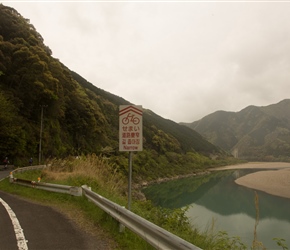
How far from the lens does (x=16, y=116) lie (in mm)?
30422

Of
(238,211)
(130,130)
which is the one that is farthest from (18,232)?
Answer: (238,211)

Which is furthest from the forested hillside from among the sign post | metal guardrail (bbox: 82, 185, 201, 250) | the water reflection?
the sign post

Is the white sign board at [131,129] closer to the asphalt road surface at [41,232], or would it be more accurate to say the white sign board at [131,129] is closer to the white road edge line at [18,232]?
the asphalt road surface at [41,232]

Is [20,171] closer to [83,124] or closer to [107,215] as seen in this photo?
[107,215]

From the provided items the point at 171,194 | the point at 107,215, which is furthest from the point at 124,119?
the point at 171,194

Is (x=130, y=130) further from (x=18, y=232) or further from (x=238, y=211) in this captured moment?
(x=238, y=211)

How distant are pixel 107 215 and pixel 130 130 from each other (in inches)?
90.7

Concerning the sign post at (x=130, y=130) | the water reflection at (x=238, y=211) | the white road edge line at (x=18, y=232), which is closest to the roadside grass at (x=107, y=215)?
the sign post at (x=130, y=130)

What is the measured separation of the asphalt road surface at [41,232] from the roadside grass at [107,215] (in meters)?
0.30

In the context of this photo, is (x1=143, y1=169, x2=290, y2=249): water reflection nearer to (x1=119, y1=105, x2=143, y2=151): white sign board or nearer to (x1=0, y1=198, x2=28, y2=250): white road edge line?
(x1=119, y1=105, x2=143, y2=151): white sign board

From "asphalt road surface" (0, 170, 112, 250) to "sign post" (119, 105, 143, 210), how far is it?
140 cm

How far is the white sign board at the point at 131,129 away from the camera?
553cm

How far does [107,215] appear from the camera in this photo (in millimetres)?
6371

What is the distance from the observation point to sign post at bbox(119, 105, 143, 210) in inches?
218
